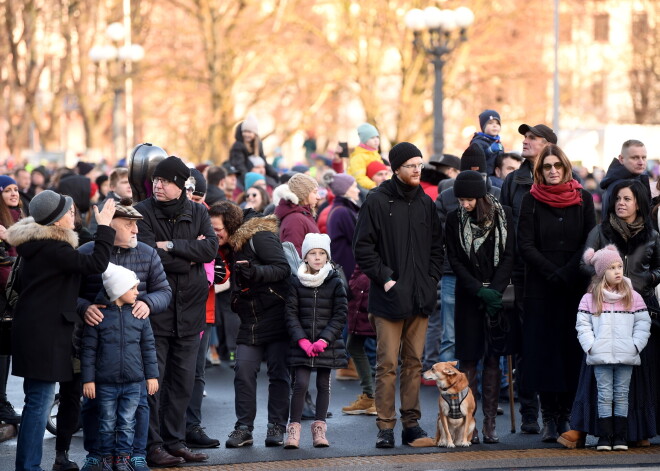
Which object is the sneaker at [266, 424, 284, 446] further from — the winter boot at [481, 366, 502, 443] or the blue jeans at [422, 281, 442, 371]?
the blue jeans at [422, 281, 442, 371]

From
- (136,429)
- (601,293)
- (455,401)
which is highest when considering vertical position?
(601,293)

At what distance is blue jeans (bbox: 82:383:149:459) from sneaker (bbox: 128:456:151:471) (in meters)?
0.03

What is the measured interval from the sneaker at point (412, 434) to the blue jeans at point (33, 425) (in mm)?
2731

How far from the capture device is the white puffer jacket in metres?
9.38

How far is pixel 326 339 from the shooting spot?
9.67 meters

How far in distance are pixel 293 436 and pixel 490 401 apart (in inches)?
59.4

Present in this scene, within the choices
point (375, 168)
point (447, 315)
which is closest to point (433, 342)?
point (447, 315)

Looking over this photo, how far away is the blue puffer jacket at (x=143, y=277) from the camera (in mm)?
8680

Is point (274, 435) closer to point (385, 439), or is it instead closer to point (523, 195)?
point (385, 439)

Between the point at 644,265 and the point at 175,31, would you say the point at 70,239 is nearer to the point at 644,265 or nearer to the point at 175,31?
the point at 644,265

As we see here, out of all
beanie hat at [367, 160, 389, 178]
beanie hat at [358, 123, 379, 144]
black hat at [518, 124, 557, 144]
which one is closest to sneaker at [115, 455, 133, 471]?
black hat at [518, 124, 557, 144]

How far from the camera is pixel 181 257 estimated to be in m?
9.12

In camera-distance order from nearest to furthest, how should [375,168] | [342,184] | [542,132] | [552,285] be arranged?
[552,285] → [542,132] → [342,184] → [375,168]

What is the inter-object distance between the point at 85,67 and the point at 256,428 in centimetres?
3548
